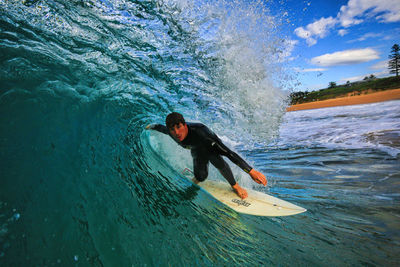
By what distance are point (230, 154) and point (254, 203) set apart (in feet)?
2.63

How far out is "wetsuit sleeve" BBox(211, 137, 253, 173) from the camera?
2.85 meters

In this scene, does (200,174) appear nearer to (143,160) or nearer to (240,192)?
(240,192)

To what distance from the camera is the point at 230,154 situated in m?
2.94

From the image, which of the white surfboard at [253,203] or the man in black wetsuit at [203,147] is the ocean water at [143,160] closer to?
the white surfboard at [253,203]

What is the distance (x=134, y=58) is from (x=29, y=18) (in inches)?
65.2

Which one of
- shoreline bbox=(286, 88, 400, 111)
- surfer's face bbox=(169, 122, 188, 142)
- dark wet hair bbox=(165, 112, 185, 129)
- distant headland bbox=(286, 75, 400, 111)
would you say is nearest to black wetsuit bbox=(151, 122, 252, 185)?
surfer's face bbox=(169, 122, 188, 142)

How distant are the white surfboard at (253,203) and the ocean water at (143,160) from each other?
0.14 meters

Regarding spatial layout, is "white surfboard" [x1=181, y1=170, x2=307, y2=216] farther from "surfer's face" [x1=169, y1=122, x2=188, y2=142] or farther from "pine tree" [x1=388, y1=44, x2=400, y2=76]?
"pine tree" [x1=388, y1=44, x2=400, y2=76]

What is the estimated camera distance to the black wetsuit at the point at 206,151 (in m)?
3.03

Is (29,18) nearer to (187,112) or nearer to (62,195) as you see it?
(62,195)

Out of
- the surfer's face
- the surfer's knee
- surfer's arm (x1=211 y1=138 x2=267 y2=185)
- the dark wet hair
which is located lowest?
the surfer's knee

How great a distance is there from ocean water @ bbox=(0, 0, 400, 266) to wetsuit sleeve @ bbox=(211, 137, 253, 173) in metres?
0.63

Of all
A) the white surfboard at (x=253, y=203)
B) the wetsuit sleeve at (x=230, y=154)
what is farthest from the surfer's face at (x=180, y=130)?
the white surfboard at (x=253, y=203)

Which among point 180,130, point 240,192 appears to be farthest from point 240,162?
point 180,130
